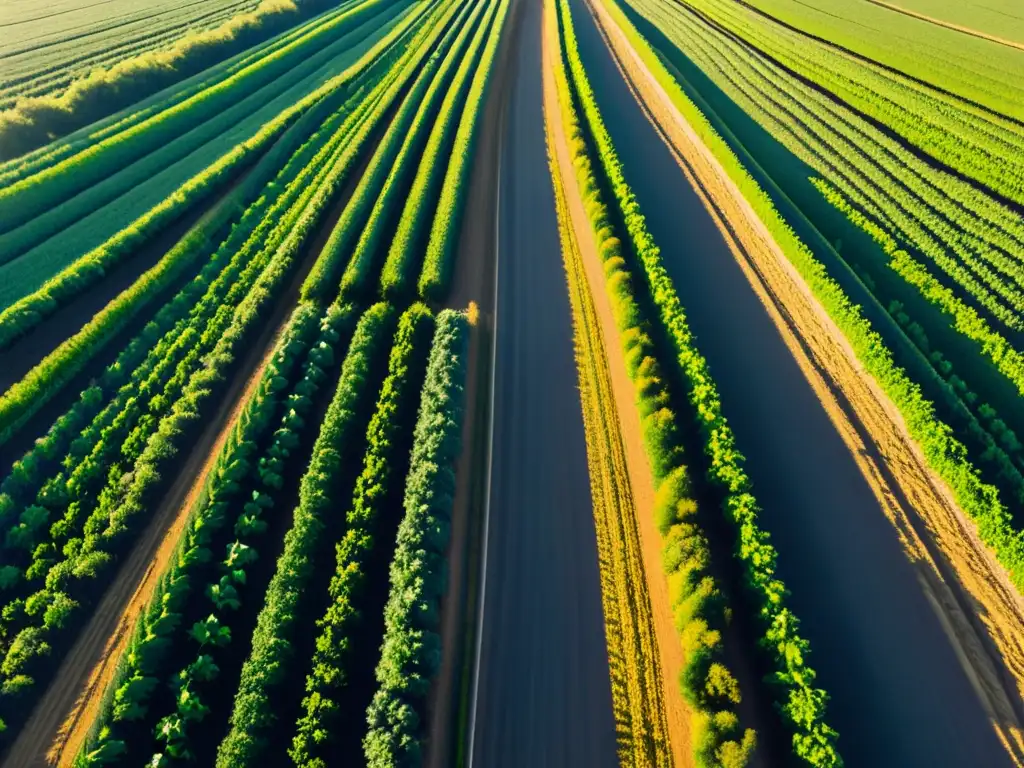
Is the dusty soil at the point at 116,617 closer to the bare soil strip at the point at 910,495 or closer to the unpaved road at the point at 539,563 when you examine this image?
the unpaved road at the point at 539,563

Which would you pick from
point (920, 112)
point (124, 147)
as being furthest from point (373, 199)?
point (920, 112)

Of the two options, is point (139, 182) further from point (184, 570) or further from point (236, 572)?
point (236, 572)

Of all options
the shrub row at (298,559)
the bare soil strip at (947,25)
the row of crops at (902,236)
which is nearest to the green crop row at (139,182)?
the shrub row at (298,559)

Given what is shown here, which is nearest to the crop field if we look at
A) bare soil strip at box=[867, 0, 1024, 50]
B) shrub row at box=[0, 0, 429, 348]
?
shrub row at box=[0, 0, 429, 348]

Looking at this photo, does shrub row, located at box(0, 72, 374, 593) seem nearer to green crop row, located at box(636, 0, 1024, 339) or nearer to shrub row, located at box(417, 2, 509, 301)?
shrub row, located at box(417, 2, 509, 301)

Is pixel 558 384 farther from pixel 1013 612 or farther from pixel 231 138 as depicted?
pixel 231 138
